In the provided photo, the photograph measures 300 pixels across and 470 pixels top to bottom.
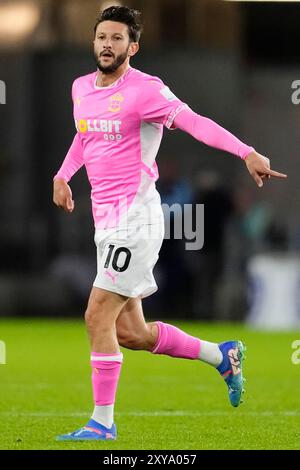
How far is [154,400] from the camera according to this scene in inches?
354

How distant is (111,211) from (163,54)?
11714 mm

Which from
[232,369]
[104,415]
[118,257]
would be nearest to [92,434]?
[104,415]

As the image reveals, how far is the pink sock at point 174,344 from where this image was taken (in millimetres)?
7324

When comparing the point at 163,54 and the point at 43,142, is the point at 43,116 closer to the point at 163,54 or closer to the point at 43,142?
the point at 43,142

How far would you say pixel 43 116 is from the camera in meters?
18.4

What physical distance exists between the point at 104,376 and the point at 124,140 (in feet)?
4.17

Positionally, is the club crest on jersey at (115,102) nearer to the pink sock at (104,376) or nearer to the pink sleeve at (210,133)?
the pink sleeve at (210,133)

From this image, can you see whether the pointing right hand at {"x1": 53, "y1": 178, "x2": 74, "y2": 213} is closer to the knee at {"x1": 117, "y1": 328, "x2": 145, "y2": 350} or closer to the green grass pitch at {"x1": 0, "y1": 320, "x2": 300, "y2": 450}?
the knee at {"x1": 117, "y1": 328, "x2": 145, "y2": 350}

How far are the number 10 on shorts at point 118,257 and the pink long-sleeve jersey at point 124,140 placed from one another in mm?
146

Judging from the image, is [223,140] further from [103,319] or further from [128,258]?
[103,319]

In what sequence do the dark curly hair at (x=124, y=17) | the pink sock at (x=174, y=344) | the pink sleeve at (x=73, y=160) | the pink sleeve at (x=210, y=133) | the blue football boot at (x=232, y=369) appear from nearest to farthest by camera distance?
the pink sleeve at (x=210, y=133) → the dark curly hair at (x=124, y=17) → the pink sock at (x=174, y=344) → the pink sleeve at (x=73, y=160) → the blue football boot at (x=232, y=369)

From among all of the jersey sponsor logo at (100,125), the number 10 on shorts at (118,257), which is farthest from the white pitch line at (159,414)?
the jersey sponsor logo at (100,125)
